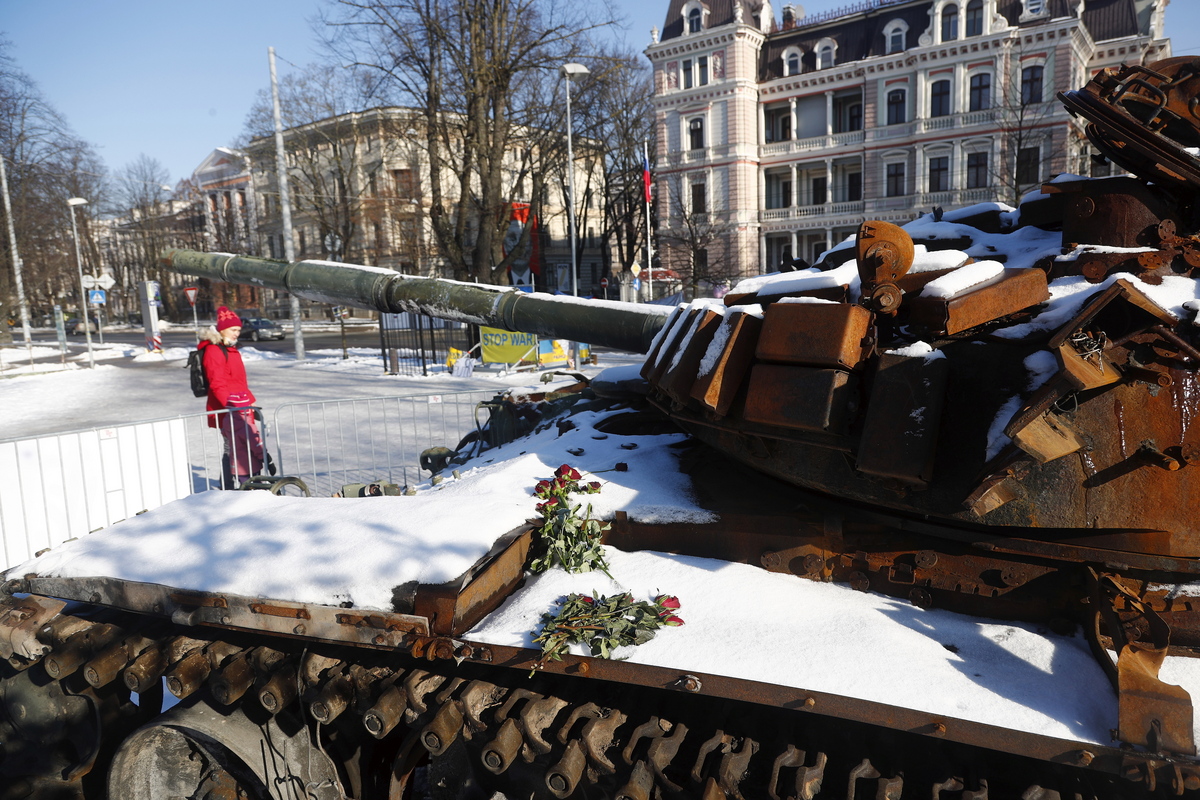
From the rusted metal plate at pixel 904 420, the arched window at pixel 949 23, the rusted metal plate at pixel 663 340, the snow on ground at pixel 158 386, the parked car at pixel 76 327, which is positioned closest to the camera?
the rusted metal plate at pixel 904 420

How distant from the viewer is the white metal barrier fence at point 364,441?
8.87m

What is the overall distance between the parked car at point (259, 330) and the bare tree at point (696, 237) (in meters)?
18.1

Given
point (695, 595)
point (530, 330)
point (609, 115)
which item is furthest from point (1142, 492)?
point (609, 115)

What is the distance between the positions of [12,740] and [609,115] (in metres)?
40.3

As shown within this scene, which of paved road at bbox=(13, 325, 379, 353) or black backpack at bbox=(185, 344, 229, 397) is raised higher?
black backpack at bbox=(185, 344, 229, 397)

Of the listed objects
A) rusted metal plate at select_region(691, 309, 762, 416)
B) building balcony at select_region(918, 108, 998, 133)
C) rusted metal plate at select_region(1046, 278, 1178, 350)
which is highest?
building balcony at select_region(918, 108, 998, 133)

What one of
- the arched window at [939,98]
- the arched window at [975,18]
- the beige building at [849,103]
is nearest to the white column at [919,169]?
the beige building at [849,103]

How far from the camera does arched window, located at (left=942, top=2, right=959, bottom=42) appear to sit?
32.0 meters

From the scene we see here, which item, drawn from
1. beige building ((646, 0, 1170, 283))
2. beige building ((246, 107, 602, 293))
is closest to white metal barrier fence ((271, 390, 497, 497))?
beige building ((246, 107, 602, 293))

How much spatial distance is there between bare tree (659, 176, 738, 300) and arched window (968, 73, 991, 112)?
11.0 m

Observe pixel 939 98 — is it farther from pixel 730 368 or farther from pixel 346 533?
pixel 346 533

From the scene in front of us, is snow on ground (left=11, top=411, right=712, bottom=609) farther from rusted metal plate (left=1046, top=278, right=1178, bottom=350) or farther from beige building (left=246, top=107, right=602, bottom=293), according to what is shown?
beige building (left=246, top=107, right=602, bottom=293)

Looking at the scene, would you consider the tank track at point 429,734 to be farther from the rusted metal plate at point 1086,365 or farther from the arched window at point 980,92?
the arched window at point 980,92

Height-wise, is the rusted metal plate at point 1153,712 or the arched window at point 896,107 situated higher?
the arched window at point 896,107
